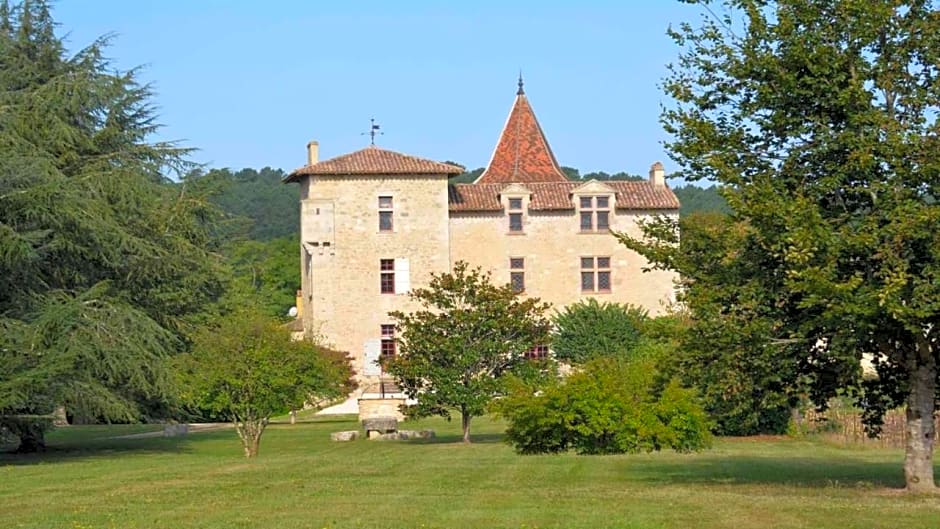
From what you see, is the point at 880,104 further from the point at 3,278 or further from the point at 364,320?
the point at 364,320

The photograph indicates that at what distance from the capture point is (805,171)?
14.5 m

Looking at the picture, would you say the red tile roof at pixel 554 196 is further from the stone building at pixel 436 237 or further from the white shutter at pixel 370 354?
the white shutter at pixel 370 354

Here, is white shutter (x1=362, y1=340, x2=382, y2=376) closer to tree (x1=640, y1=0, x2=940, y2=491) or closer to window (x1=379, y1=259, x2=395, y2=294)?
window (x1=379, y1=259, x2=395, y2=294)

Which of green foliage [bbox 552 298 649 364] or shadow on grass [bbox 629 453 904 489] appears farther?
green foliage [bbox 552 298 649 364]

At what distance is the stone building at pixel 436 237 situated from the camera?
176 ft

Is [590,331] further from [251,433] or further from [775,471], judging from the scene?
[775,471]

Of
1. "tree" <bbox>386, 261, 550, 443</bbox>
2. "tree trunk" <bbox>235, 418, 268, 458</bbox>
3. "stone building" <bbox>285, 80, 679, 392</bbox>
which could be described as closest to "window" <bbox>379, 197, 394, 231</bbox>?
"stone building" <bbox>285, 80, 679, 392</bbox>

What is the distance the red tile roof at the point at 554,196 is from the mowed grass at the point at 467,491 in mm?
28787

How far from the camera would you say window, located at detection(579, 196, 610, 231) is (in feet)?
179

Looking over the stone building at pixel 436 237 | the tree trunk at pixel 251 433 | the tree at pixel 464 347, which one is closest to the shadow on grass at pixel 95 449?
the tree trunk at pixel 251 433

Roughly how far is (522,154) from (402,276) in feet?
26.6

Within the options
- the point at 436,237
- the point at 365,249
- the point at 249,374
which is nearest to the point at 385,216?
the point at 365,249

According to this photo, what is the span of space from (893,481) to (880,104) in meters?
4.80

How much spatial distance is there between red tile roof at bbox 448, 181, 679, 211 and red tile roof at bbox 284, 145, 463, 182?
1699 mm
